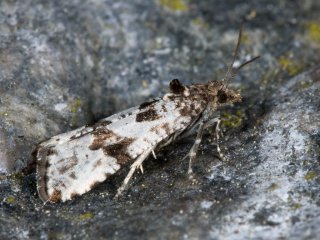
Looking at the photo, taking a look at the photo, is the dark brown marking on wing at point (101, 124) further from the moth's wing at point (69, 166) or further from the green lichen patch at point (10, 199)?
the green lichen patch at point (10, 199)

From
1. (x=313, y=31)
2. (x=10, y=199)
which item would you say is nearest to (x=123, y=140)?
(x=10, y=199)

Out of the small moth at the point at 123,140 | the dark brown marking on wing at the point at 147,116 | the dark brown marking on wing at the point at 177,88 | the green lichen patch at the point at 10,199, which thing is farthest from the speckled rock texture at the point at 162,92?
the dark brown marking on wing at the point at 177,88

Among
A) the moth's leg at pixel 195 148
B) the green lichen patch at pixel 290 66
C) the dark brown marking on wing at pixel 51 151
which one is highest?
the green lichen patch at pixel 290 66

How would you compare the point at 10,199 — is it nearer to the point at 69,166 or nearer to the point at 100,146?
the point at 69,166

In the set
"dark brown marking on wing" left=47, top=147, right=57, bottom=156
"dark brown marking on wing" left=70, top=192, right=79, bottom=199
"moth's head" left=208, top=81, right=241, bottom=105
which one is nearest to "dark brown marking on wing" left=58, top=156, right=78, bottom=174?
"dark brown marking on wing" left=47, top=147, right=57, bottom=156

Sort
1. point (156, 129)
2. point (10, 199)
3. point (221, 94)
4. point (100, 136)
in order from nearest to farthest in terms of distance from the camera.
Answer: point (10, 199) → point (100, 136) → point (156, 129) → point (221, 94)

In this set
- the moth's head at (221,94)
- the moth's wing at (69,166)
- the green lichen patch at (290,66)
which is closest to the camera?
the moth's wing at (69,166)

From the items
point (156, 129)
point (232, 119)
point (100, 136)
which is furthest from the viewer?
point (232, 119)

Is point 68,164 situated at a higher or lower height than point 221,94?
lower
